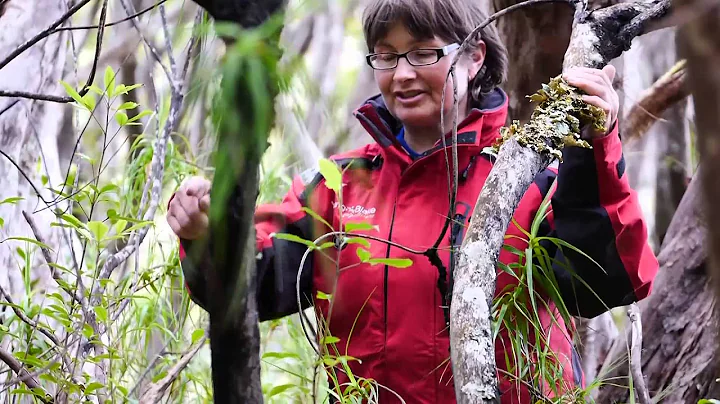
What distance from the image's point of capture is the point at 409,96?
2131 mm

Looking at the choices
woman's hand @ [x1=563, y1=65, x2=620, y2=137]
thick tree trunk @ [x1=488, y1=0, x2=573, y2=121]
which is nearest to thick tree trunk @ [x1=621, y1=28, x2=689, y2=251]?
thick tree trunk @ [x1=488, y1=0, x2=573, y2=121]

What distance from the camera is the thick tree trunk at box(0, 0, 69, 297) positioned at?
9.08ft

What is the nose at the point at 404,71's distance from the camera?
2.08 meters

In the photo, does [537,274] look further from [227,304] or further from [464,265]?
[227,304]

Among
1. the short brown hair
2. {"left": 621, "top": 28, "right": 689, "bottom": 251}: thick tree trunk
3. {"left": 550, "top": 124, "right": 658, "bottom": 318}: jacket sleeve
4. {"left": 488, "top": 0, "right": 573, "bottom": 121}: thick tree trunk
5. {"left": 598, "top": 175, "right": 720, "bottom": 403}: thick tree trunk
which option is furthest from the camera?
{"left": 621, "top": 28, "right": 689, "bottom": 251}: thick tree trunk

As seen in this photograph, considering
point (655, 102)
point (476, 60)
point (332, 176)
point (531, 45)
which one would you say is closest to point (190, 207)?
point (332, 176)

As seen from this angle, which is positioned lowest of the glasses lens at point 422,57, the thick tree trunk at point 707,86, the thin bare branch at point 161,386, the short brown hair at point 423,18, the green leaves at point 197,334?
the thin bare branch at point 161,386

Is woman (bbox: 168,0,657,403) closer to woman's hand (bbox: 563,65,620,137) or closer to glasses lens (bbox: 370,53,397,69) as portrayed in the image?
glasses lens (bbox: 370,53,397,69)

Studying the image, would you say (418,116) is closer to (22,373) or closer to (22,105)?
(22,373)

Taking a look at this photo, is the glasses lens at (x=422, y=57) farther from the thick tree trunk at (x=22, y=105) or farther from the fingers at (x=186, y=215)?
the thick tree trunk at (x=22, y=105)

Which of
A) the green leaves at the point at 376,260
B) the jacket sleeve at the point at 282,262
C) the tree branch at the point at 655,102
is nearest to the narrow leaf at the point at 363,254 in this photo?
the green leaves at the point at 376,260

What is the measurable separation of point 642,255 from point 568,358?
27 cm

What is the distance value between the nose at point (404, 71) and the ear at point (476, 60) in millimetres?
239

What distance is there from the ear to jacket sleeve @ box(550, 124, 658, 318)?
61cm
